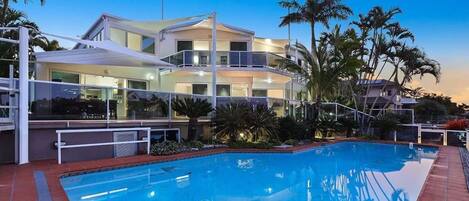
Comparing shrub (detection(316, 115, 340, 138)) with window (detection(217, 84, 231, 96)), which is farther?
window (detection(217, 84, 231, 96))

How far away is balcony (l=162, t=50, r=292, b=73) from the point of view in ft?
63.9

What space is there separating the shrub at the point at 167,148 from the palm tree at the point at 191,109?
1.40 metres

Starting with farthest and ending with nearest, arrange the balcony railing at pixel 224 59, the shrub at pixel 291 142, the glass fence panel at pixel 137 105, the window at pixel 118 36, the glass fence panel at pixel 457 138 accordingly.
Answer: the window at pixel 118 36, the balcony railing at pixel 224 59, the glass fence panel at pixel 457 138, the shrub at pixel 291 142, the glass fence panel at pixel 137 105

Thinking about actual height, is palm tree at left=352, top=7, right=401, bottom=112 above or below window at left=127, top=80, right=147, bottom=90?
above

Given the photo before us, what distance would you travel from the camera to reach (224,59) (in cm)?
1984

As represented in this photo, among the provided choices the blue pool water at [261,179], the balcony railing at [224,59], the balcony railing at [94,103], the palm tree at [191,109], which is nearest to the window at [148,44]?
the balcony railing at [224,59]

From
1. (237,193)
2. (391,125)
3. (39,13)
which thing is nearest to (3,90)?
(237,193)

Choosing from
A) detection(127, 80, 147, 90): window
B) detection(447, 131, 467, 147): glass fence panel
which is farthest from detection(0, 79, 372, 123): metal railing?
detection(447, 131, 467, 147): glass fence panel

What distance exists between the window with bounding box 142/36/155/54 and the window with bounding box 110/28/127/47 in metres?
1.52

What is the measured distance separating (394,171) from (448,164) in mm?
1806

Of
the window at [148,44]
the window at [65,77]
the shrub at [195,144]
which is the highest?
the window at [148,44]

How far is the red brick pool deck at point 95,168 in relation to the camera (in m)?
6.39

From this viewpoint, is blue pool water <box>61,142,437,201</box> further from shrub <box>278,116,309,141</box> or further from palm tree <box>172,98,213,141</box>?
shrub <box>278,116,309,141</box>

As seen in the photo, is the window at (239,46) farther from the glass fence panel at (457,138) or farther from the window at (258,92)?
the glass fence panel at (457,138)
